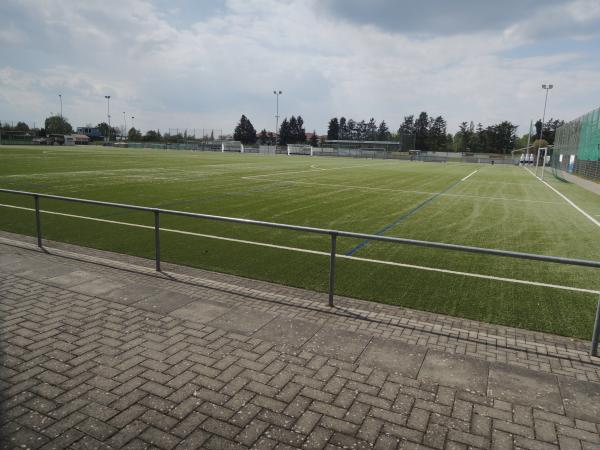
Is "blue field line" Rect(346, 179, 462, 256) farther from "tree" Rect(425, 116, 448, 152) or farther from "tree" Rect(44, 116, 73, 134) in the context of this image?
"tree" Rect(44, 116, 73, 134)

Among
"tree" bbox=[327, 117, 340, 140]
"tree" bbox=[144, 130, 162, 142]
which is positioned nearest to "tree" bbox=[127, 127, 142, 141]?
"tree" bbox=[144, 130, 162, 142]

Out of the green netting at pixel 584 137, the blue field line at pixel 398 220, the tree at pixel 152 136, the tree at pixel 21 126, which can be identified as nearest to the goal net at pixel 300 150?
the tree at pixel 152 136

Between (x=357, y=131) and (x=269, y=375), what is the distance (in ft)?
611

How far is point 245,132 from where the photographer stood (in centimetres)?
15612

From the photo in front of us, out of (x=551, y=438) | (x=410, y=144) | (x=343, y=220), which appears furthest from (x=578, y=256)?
(x=410, y=144)

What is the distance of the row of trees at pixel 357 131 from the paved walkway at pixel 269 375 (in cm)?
16895

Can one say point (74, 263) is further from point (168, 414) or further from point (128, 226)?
point (168, 414)

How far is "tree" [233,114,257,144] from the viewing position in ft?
509

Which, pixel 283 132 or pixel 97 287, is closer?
pixel 97 287

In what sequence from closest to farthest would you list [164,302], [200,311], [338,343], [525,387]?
1. [525,387]
2. [338,343]
3. [200,311]
4. [164,302]

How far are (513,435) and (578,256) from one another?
8.06 metres

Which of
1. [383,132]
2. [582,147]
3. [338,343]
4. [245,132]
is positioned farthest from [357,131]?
[338,343]

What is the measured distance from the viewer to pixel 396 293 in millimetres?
6902

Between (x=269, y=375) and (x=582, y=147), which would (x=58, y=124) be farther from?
(x=269, y=375)
